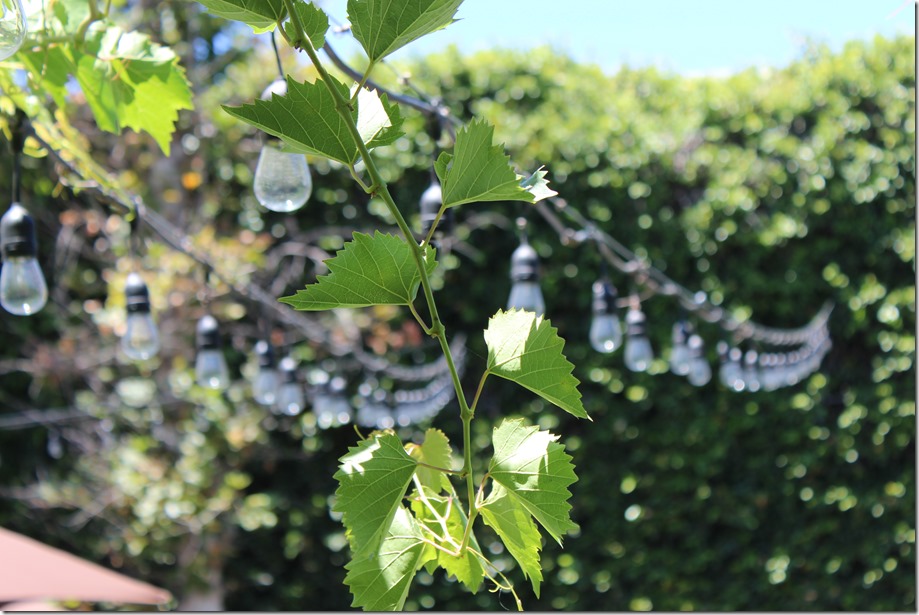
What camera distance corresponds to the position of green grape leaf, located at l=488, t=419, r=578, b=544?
0.46 meters

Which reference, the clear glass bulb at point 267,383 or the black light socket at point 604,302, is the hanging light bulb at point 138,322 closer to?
the clear glass bulb at point 267,383

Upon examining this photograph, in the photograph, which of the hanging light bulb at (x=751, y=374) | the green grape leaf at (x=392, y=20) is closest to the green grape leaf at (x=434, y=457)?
the green grape leaf at (x=392, y=20)

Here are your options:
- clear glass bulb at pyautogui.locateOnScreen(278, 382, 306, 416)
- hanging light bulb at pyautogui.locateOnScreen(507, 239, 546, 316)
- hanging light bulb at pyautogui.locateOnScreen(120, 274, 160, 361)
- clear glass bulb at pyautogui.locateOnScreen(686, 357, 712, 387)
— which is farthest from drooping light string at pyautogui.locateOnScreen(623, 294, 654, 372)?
hanging light bulb at pyautogui.locateOnScreen(120, 274, 160, 361)

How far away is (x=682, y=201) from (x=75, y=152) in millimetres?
3639

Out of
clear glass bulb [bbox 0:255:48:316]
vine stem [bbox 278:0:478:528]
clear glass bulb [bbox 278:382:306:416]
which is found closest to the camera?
vine stem [bbox 278:0:478:528]

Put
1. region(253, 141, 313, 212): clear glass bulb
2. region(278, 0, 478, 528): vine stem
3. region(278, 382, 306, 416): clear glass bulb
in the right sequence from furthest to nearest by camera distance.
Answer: region(278, 382, 306, 416): clear glass bulb
region(253, 141, 313, 212): clear glass bulb
region(278, 0, 478, 528): vine stem

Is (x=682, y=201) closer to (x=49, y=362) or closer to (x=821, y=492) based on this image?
(x=821, y=492)

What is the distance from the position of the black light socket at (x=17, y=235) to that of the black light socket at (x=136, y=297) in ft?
2.48

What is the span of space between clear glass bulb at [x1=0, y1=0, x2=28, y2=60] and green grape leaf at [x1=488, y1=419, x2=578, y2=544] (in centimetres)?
37

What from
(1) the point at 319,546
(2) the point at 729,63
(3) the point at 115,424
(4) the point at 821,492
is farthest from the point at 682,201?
(3) the point at 115,424

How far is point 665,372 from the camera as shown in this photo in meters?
4.54

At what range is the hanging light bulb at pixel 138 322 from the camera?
2461 millimetres

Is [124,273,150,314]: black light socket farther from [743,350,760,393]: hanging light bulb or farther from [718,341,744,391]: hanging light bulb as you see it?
[743,350,760,393]: hanging light bulb

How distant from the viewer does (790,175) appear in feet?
15.3
